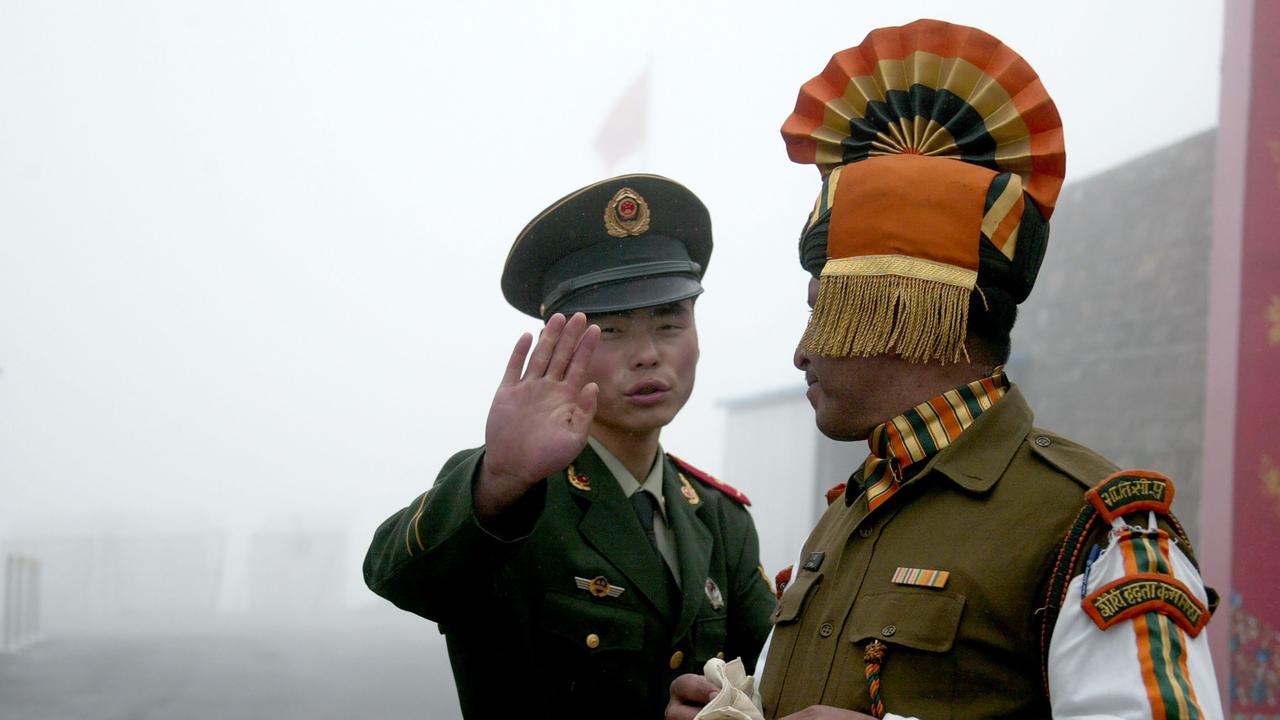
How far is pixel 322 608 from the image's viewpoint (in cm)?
372

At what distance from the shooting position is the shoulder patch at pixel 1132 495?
113 cm

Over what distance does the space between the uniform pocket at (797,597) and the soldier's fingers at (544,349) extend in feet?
1.48

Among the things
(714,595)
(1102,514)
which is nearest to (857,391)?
(1102,514)

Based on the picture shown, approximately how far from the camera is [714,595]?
2109 millimetres

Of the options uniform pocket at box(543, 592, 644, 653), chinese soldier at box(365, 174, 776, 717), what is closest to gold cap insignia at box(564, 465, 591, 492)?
chinese soldier at box(365, 174, 776, 717)

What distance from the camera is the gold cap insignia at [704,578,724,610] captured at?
209cm

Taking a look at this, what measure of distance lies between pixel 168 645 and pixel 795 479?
104 inches

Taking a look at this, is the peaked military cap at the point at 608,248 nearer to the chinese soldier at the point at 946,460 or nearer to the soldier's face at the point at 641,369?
the soldier's face at the point at 641,369

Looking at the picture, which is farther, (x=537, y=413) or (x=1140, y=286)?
(x=1140, y=286)

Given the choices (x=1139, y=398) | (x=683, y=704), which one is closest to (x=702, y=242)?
(x=683, y=704)

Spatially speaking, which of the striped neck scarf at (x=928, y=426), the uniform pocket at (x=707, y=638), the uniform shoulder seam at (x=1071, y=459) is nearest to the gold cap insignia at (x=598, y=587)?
the uniform pocket at (x=707, y=638)

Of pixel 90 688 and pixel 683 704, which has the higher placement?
pixel 683 704

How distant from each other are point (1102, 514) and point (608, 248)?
128 cm

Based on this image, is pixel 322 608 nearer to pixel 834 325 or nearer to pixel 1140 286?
pixel 834 325
